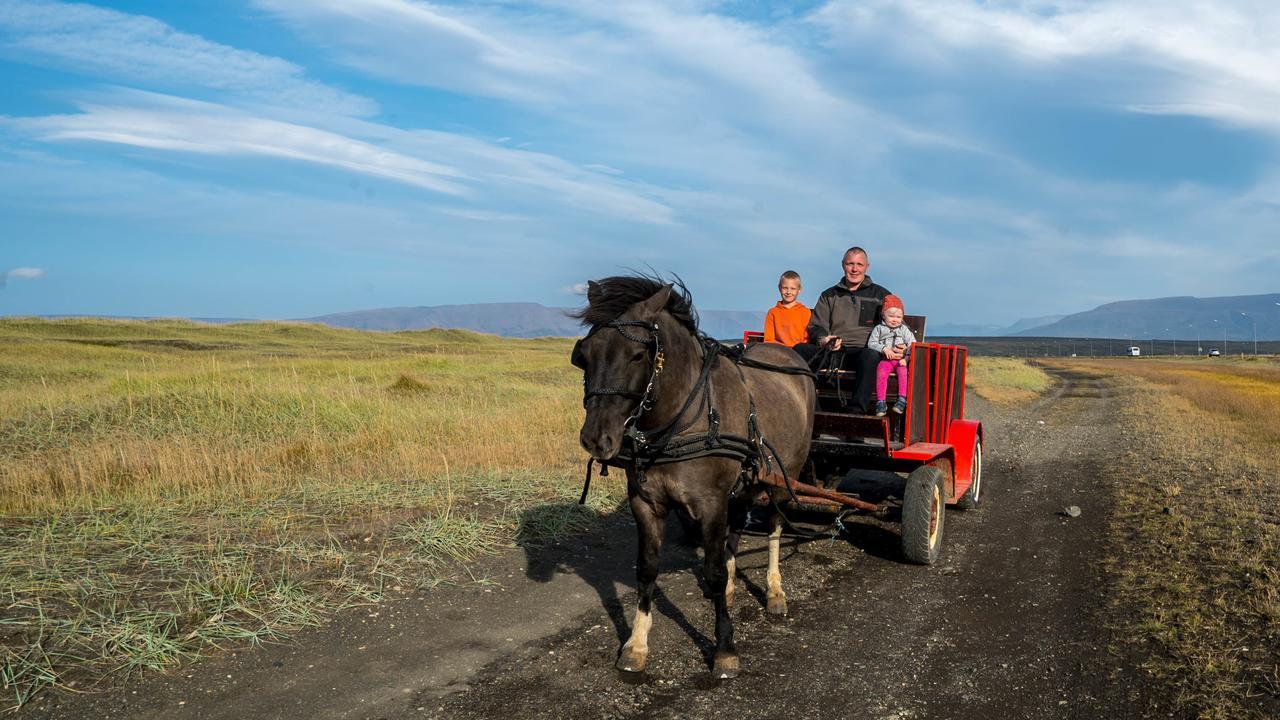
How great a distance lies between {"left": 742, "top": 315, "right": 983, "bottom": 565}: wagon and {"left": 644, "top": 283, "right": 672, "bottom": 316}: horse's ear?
1800mm

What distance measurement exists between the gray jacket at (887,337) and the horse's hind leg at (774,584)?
6.30 feet

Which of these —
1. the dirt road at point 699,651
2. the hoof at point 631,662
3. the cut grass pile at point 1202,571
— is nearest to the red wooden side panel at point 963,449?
the dirt road at point 699,651

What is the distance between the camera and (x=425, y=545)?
23.7ft

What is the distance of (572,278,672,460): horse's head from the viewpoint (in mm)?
4195

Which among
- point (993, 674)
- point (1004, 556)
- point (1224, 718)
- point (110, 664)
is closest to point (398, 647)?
point (110, 664)

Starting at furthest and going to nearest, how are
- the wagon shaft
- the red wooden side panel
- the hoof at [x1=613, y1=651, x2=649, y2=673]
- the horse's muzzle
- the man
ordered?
1. the red wooden side panel
2. the man
3. the wagon shaft
4. the hoof at [x1=613, y1=651, x2=649, y2=673]
5. the horse's muzzle

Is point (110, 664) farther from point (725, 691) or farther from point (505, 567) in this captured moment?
point (725, 691)

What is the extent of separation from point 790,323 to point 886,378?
3.67 feet

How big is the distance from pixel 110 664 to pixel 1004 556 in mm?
7129

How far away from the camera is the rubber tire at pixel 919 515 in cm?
690

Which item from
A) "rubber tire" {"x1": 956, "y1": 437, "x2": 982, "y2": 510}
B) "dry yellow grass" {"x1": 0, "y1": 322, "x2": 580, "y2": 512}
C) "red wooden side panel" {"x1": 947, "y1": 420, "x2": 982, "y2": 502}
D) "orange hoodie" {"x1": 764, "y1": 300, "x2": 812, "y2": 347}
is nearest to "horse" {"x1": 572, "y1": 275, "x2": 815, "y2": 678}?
"orange hoodie" {"x1": 764, "y1": 300, "x2": 812, "y2": 347}

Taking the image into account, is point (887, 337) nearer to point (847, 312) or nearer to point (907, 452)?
point (847, 312)

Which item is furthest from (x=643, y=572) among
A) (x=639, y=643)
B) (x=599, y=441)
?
(x=599, y=441)

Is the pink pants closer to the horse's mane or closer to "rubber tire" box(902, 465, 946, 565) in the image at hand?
"rubber tire" box(902, 465, 946, 565)
